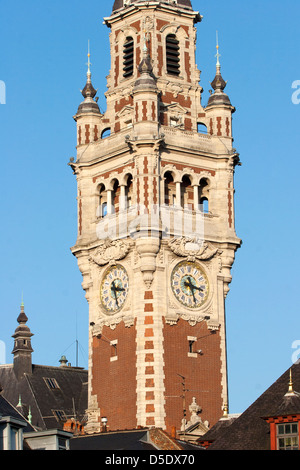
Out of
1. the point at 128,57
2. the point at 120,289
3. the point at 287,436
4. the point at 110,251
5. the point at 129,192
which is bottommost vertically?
the point at 287,436

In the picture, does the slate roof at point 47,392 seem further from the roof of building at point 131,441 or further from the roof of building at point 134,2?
the roof of building at point 134,2

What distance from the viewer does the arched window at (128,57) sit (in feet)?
330

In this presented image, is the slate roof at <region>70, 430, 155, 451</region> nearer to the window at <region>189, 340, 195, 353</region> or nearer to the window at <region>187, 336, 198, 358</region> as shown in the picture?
the window at <region>187, 336, 198, 358</region>

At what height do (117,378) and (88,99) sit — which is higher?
(88,99)

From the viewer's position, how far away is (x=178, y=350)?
3617 inches

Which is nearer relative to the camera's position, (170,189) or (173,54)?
(170,189)

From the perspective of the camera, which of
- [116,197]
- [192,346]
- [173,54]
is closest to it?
[192,346]

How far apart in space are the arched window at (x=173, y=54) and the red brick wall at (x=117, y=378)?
690 inches

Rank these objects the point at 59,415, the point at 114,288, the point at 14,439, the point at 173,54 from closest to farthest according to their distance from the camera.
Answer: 1. the point at 14,439
2. the point at 114,288
3. the point at 173,54
4. the point at 59,415

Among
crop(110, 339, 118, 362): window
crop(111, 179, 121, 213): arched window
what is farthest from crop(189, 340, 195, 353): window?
crop(111, 179, 121, 213): arched window

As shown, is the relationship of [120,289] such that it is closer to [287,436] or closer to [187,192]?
[187,192]

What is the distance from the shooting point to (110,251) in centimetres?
9512

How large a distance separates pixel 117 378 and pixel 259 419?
23.6 metres

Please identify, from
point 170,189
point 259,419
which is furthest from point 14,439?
point 170,189
